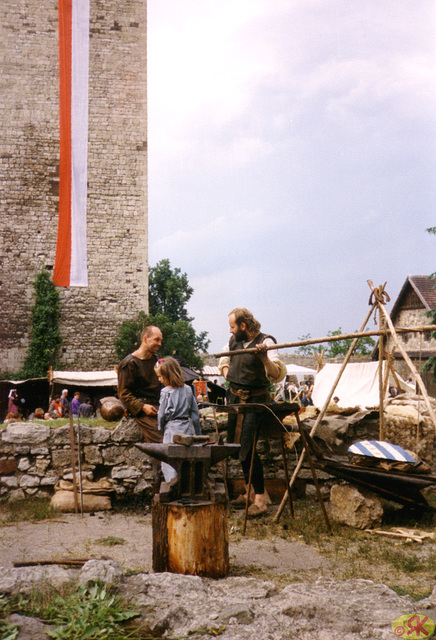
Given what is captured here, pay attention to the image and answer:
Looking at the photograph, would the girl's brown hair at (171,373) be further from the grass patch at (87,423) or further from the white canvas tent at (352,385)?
the white canvas tent at (352,385)

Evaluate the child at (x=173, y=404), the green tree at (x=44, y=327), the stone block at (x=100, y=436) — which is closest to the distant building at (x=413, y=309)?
the green tree at (x=44, y=327)

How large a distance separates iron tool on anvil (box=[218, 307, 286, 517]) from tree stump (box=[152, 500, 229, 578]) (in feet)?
4.99

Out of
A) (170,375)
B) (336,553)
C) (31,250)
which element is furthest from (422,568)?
(31,250)

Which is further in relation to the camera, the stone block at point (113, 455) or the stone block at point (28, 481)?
the stone block at point (113, 455)

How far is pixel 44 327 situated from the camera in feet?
62.8

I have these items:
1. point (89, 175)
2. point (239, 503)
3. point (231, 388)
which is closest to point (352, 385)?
point (239, 503)

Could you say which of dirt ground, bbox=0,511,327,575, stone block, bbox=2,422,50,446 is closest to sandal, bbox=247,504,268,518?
dirt ground, bbox=0,511,327,575

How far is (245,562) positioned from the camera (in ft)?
11.7

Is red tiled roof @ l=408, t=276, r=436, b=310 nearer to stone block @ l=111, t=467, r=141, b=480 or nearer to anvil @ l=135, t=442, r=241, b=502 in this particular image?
stone block @ l=111, t=467, r=141, b=480

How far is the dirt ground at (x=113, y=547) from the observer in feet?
11.5

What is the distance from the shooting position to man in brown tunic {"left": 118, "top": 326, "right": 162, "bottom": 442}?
5.04 metres

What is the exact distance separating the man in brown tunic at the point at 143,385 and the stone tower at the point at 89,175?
49.3ft

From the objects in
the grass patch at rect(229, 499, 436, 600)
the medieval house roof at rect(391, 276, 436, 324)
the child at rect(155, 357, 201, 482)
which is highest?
the medieval house roof at rect(391, 276, 436, 324)

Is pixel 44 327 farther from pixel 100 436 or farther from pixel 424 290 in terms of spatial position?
pixel 424 290
